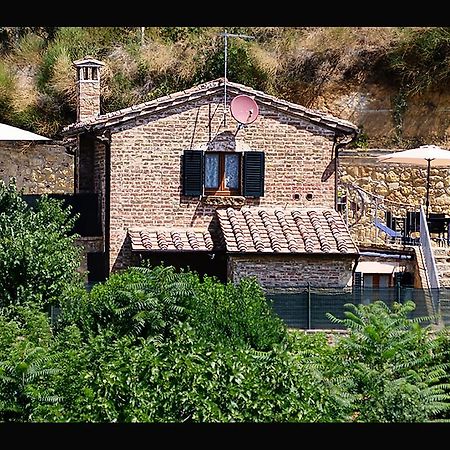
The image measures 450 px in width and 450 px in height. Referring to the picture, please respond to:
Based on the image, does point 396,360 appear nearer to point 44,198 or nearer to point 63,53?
point 44,198

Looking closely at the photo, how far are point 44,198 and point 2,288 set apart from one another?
2367 mm

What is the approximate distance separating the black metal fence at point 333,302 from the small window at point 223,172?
3.92m

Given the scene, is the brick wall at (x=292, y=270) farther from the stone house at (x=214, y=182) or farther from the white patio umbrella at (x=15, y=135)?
the white patio umbrella at (x=15, y=135)

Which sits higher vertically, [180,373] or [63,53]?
[63,53]

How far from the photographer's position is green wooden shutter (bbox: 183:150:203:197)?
2191 cm

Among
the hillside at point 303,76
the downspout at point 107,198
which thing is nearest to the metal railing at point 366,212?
the hillside at point 303,76

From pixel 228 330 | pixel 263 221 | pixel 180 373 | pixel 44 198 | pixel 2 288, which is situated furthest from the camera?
pixel 263 221

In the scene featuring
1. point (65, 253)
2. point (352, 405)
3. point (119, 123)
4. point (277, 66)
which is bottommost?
point (352, 405)

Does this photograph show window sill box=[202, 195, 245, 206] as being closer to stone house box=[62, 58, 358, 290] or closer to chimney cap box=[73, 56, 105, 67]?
stone house box=[62, 58, 358, 290]

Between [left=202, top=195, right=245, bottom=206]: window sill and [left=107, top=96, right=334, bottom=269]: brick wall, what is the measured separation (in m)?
0.09

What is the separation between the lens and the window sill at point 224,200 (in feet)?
72.4

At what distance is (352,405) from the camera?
13.0 metres

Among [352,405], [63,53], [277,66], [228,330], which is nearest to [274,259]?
[228,330]

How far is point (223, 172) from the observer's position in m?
22.3
